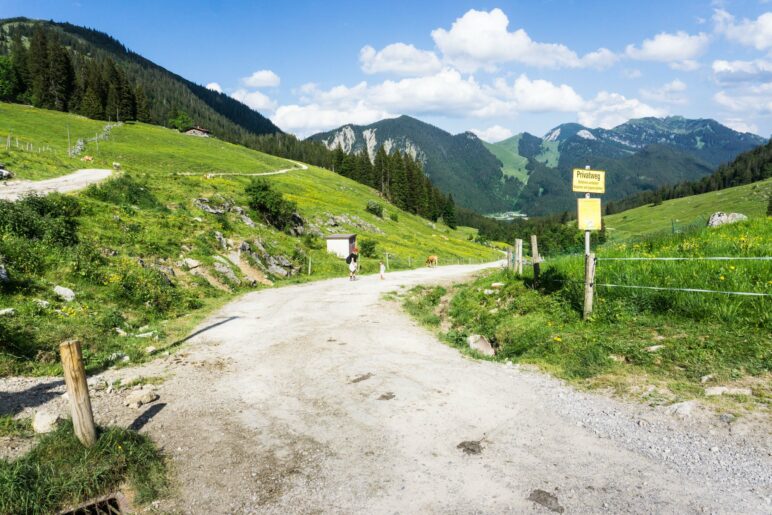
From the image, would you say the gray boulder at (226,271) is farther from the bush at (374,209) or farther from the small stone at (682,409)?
the bush at (374,209)

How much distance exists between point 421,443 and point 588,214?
8.48 metres

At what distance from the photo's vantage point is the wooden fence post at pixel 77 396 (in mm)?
6176

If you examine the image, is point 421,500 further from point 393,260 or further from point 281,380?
point 393,260

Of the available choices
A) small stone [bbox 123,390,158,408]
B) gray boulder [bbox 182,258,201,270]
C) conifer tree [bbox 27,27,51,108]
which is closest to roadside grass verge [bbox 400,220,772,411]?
small stone [bbox 123,390,158,408]

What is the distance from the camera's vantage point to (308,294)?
23.2m

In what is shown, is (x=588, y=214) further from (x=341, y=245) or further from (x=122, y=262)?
(x=341, y=245)

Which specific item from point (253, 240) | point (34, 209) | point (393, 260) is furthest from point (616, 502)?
point (393, 260)

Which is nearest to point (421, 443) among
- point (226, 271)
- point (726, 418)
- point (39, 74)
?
point (726, 418)

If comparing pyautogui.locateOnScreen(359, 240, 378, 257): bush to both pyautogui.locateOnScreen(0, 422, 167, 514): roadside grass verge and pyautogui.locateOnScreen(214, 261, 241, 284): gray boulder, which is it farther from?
pyautogui.locateOnScreen(0, 422, 167, 514): roadside grass verge

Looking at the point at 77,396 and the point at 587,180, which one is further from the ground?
the point at 587,180

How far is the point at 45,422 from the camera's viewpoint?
698cm

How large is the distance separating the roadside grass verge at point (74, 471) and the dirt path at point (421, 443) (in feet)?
1.50

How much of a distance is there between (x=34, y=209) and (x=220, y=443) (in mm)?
19208

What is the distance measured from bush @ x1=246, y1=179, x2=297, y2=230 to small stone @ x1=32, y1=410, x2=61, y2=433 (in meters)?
39.1
